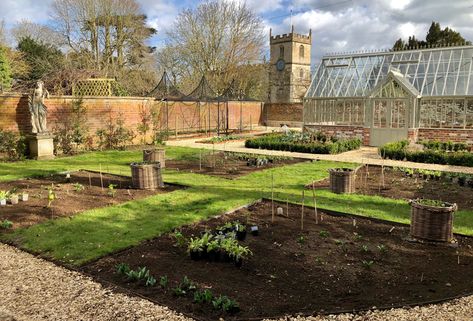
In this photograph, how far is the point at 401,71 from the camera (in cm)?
1928

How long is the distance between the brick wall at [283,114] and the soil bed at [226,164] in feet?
62.3

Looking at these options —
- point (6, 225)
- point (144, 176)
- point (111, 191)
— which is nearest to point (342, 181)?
point (144, 176)

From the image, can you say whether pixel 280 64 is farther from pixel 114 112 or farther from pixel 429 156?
pixel 429 156

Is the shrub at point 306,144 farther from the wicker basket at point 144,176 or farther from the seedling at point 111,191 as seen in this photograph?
the seedling at point 111,191

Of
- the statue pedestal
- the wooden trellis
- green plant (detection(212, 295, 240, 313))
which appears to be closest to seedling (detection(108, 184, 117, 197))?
green plant (detection(212, 295, 240, 313))

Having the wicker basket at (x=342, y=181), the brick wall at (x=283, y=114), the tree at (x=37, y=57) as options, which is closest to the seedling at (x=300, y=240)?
the wicker basket at (x=342, y=181)

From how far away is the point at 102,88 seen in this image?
17.8 m

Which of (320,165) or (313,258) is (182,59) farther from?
(313,258)

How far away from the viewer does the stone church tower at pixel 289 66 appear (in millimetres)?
56031

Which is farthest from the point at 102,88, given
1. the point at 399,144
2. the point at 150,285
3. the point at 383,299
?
the point at 383,299

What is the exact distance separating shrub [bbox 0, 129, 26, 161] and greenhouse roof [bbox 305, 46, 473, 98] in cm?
1401

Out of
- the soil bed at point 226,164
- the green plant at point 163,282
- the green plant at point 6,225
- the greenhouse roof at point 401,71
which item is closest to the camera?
the green plant at point 163,282

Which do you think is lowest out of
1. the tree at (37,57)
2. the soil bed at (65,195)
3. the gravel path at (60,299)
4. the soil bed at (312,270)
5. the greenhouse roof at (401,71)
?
the gravel path at (60,299)

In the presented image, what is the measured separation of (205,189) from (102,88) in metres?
11.0
